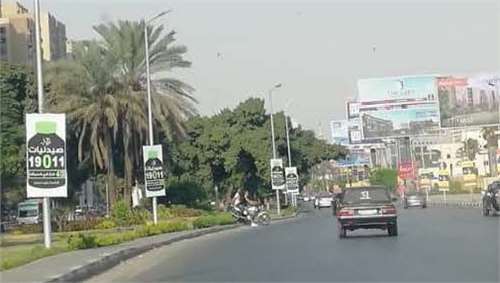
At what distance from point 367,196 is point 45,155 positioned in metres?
9.94

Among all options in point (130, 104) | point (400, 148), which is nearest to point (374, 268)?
point (130, 104)

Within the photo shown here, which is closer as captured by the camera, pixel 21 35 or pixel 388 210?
pixel 388 210

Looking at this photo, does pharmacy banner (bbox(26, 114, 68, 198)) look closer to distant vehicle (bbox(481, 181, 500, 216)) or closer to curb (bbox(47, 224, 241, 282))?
curb (bbox(47, 224, 241, 282))

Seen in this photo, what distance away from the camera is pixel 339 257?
804 inches

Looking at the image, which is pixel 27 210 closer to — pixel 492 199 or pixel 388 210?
pixel 492 199

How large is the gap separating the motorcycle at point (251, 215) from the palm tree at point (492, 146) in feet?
150

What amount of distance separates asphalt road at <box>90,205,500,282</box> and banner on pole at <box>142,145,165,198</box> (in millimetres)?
10517

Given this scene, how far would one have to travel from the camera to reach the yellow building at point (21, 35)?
12006 cm

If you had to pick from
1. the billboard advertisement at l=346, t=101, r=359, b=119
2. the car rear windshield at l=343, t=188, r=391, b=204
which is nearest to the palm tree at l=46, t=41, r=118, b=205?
the car rear windshield at l=343, t=188, r=391, b=204

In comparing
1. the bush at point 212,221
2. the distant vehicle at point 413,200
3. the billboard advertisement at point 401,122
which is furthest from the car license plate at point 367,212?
the billboard advertisement at point 401,122

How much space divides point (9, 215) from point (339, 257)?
6398 centimetres

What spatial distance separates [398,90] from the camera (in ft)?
256

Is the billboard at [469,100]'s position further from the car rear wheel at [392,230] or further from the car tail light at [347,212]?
the car tail light at [347,212]

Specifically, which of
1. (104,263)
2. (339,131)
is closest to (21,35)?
(339,131)
